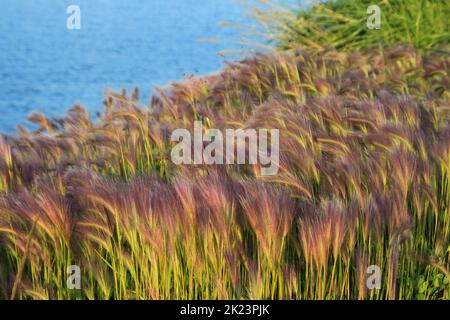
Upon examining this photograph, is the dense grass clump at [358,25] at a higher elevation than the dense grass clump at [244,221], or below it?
higher

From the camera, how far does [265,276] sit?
7.73ft

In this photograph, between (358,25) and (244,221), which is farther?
(358,25)

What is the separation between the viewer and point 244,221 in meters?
2.44

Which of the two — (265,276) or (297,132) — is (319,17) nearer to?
(297,132)

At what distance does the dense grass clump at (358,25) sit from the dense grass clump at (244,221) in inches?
148

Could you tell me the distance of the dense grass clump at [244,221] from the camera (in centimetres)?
229

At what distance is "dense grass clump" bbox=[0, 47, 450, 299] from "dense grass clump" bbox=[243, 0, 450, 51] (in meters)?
3.75

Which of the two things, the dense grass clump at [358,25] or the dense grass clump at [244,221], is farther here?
the dense grass clump at [358,25]

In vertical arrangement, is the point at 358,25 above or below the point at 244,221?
above

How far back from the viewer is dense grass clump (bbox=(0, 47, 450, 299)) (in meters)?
2.29

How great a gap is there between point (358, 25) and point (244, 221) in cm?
492

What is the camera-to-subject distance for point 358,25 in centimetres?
707

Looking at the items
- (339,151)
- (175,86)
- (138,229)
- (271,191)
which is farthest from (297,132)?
(175,86)
